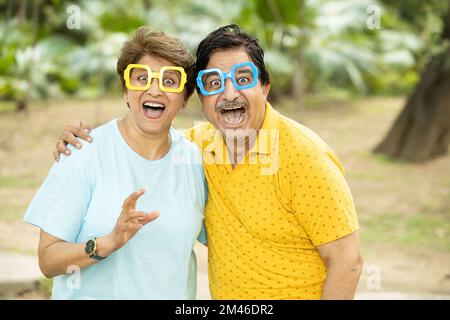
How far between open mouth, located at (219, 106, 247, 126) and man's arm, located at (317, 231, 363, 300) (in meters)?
0.54

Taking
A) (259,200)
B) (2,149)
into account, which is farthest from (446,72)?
(259,200)

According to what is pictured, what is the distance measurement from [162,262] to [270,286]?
15.9 inches

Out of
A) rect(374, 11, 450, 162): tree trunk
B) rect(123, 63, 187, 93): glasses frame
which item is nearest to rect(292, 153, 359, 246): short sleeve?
rect(123, 63, 187, 93): glasses frame

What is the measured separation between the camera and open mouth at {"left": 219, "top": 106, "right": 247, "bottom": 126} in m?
2.31

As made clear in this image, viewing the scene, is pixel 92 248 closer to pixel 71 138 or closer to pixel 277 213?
pixel 71 138

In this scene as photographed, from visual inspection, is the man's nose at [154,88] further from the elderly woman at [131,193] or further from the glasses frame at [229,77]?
the glasses frame at [229,77]

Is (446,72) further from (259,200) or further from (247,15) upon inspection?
(259,200)

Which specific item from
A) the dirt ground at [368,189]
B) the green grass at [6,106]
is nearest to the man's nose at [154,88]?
the dirt ground at [368,189]

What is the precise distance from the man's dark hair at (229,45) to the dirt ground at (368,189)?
6.18 ft

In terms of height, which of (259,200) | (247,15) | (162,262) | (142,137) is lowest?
(162,262)

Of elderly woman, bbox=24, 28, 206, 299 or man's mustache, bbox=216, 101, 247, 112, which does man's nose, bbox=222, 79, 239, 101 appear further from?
elderly woman, bbox=24, 28, 206, 299

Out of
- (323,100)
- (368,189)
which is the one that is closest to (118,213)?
(368,189)

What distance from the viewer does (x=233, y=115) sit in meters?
2.33
